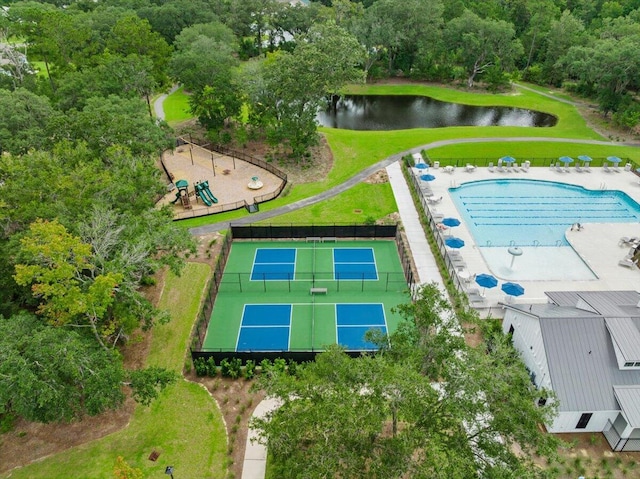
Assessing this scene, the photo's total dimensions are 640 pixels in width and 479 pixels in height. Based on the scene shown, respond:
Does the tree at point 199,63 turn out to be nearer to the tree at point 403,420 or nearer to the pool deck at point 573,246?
the pool deck at point 573,246

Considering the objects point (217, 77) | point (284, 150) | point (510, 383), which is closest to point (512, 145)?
point (284, 150)

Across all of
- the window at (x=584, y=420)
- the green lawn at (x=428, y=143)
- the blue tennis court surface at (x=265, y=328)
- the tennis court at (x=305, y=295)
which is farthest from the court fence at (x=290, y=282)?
the window at (x=584, y=420)

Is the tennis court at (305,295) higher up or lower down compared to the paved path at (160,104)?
lower down

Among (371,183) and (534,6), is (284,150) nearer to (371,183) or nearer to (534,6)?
(371,183)

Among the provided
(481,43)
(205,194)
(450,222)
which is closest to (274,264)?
(205,194)

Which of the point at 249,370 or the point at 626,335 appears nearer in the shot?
the point at 626,335

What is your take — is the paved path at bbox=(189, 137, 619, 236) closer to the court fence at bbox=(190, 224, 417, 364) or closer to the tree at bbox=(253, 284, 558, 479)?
the court fence at bbox=(190, 224, 417, 364)

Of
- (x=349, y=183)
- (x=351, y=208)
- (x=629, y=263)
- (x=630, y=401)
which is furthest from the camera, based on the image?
(x=349, y=183)

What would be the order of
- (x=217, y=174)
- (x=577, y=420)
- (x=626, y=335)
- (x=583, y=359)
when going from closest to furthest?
(x=577, y=420)
(x=583, y=359)
(x=626, y=335)
(x=217, y=174)

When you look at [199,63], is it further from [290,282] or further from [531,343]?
[531,343]
